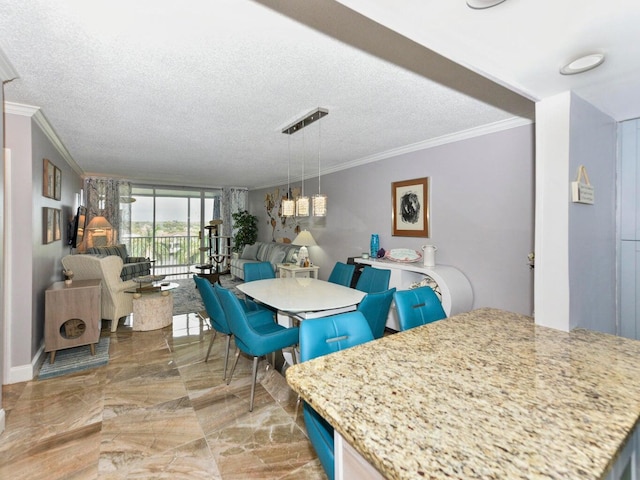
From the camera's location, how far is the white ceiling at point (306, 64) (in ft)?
3.94

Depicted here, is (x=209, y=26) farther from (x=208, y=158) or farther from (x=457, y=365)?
(x=208, y=158)

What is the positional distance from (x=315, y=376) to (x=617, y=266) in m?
2.65

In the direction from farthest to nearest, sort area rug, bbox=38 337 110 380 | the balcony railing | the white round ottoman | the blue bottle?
the balcony railing < the blue bottle < the white round ottoman < area rug, bbox=38 337 110 380

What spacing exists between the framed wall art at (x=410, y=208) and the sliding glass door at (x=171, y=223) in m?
5.67

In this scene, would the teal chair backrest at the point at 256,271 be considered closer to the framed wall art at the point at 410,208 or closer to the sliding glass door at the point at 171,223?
the framed wall art at the point at 410,208

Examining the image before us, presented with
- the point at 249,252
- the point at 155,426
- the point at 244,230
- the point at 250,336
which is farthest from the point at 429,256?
the point at 244,230

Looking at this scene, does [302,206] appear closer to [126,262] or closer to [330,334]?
[330,334]

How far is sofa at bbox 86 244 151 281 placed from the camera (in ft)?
18.9

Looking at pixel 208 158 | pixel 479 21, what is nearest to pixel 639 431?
pixel 479 21

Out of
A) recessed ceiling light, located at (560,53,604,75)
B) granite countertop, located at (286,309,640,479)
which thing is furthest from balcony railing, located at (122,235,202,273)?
recessed ceiling light, located at (560,53,604,75)

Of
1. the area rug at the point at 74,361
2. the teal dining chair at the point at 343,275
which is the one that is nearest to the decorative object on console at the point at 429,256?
the teal dining chair at the point at 343,275

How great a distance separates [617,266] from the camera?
2.29 meters

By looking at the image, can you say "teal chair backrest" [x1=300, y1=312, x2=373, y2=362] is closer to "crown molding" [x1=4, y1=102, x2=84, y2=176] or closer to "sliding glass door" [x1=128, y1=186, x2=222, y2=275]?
"crown molding" [x1=4, y1=102, x2=84, y2=176]

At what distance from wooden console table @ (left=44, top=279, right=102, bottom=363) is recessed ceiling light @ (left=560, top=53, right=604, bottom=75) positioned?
415 cm
